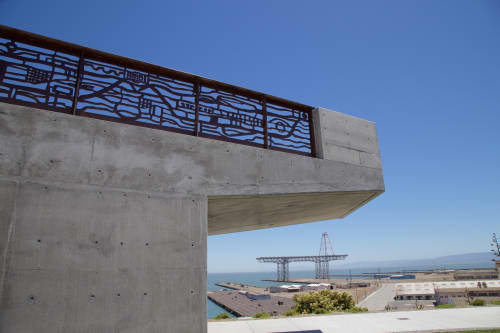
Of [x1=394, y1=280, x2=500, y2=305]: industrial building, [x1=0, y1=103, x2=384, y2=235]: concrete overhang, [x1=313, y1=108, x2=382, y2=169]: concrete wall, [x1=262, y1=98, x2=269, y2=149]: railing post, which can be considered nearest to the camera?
[x1=0, y1=103, x2=384, y2=235]: concrete overhang

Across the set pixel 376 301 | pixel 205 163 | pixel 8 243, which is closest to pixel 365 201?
pixel 205 163

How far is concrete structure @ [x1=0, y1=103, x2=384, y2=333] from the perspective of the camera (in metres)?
3.32

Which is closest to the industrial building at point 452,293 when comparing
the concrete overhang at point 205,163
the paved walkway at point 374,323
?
the paved walkway at point 374,323

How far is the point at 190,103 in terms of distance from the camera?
17.1ft

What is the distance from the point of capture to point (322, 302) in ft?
40.7

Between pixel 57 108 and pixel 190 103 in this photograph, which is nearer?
pixel 57 108

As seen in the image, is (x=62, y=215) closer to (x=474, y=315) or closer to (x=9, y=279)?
(x=9, y=279)

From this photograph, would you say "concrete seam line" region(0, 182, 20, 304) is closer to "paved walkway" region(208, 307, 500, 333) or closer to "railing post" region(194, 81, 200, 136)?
"railing post" region(194, 81, 200, 136)

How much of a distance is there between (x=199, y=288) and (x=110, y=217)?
4.98 feet

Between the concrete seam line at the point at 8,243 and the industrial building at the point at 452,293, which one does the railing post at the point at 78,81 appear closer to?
the concrete seam line at the point at 8,243

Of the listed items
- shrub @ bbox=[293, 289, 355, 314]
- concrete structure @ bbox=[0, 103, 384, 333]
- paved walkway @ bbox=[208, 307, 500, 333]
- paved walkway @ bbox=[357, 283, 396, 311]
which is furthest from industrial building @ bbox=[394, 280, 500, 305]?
concrete structure @ bbox=[0, 103, 384, 333]

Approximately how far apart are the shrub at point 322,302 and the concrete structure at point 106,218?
929 cm

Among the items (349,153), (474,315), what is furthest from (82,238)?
(474,315)

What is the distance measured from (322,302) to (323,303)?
Result: 2.3 inches
